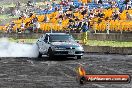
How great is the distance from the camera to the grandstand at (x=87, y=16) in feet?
Answer: 109

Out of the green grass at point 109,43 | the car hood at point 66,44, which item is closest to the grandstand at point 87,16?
the green grass at point 109,43

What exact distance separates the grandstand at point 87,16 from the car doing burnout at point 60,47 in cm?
779

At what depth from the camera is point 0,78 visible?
14.1 metres

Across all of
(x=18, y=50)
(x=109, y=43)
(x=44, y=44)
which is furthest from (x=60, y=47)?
(x=109, y=43)

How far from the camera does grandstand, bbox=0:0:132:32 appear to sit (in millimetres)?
33281

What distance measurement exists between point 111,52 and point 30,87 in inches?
748

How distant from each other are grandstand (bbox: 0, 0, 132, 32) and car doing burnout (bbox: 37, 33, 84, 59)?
25.5ft

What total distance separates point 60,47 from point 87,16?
566 inches

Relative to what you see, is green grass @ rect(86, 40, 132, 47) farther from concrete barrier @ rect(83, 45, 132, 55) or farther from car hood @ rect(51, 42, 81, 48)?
car hood @ rect(51, 42, 81, 48)

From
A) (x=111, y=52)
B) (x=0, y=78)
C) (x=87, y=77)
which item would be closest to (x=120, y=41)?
(x=111, y=52)

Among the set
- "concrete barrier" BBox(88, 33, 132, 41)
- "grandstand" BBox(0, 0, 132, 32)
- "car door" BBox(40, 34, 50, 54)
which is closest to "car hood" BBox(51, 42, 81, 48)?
"car door" BBox(40, 34, 50, 54)

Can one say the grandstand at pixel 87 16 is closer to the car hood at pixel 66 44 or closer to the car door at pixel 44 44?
the car door at pixel 44 44

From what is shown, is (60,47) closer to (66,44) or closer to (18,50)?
(66,44)

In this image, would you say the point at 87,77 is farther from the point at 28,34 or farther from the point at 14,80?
the point at 28,34
